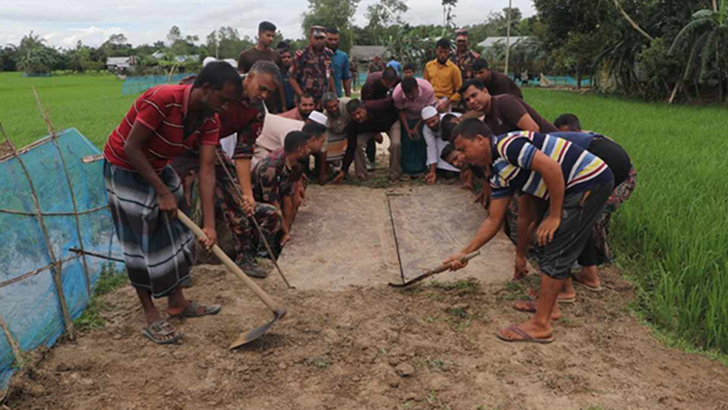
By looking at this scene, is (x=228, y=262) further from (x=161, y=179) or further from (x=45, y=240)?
(x=45, y=240)

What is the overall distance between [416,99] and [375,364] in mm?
4045

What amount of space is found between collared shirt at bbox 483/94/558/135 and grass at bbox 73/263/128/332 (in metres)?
2.87

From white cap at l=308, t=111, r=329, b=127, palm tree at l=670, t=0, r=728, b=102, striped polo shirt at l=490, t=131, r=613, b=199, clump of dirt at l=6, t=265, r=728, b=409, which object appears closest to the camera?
clump of dirt at l=6, t=265, r=728, b=409

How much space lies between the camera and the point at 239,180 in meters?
3.89

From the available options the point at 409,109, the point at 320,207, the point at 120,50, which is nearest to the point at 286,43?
the point at 409,109

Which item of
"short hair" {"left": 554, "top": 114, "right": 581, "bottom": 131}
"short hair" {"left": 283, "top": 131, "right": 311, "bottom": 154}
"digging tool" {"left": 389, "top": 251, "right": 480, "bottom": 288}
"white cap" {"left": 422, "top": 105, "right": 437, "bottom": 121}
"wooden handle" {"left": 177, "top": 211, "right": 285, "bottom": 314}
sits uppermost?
"short hair" {"left": 554, "top": 114, "right": 581, "bottom": 131}

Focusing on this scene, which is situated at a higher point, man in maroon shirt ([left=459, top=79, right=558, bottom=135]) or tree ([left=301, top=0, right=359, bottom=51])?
tree ([left=301, top=0, right=359, bottom=51])

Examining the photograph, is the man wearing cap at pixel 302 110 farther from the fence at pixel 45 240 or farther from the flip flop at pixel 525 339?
the flip flop at pixel 525 339

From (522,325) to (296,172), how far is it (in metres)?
2.35

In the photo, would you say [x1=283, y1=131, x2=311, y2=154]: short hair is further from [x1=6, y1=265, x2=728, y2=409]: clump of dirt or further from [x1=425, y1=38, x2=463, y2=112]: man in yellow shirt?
[x1=425, y1=38, x2=463, y2=112]: man in yellow shirt

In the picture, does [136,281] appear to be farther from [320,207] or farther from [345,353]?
[320,207]

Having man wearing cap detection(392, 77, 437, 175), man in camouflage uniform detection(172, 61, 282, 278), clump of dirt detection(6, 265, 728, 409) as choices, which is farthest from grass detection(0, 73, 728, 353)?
man in camouflage uniform detection(172, 61, 282, 278)

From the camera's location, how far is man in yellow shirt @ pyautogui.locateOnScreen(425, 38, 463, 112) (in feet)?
21.8

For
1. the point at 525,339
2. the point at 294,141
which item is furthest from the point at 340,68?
the point at 525,339
